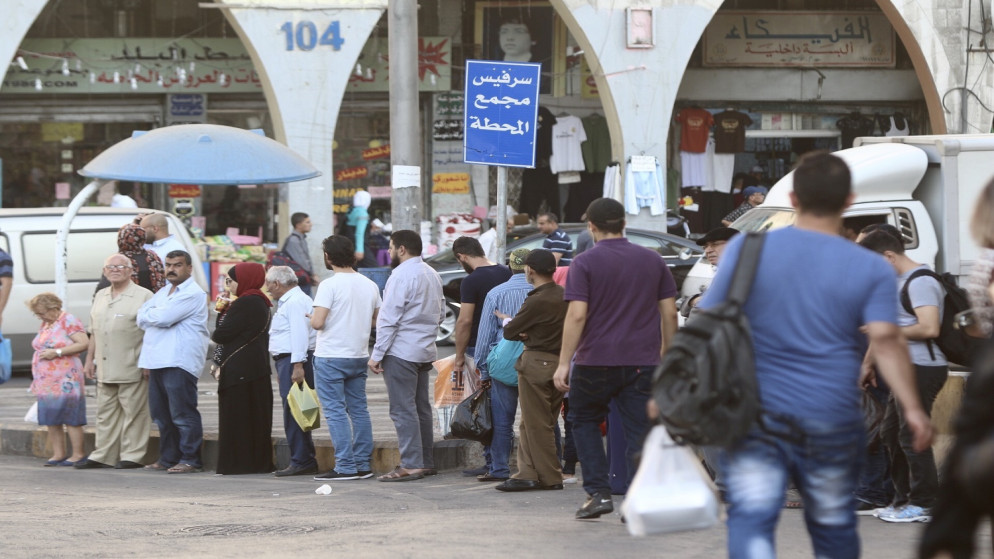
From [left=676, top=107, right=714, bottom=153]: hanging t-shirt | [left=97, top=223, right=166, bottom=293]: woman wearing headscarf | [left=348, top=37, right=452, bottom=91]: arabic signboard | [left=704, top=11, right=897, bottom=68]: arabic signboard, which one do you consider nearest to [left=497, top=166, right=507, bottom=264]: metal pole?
[left=97, top=223, right=166, bottom=293]: woman wearing headscarf

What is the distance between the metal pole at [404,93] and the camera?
1187cm

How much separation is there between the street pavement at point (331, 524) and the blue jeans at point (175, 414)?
61 cm

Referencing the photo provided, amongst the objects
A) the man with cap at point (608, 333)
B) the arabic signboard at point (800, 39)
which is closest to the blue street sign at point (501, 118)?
the man with cap at point (608, 333)

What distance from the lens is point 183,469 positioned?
10.8 meters

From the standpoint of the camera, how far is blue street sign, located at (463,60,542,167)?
11.1 meters

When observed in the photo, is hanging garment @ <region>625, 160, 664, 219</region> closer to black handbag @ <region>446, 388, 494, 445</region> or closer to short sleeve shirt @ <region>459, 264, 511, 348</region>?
short sleeve shirt @ <region>459, 264, 511, 348</region>

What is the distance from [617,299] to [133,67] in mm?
17174

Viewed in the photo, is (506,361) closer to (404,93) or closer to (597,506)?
(597,506)

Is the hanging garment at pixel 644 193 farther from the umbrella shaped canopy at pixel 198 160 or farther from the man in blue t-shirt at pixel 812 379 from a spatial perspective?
the man in blue t-shirt at pixel 812 379

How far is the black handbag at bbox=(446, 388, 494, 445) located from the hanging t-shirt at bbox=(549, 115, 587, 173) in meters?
14.5

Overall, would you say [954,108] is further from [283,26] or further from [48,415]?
[48,415]

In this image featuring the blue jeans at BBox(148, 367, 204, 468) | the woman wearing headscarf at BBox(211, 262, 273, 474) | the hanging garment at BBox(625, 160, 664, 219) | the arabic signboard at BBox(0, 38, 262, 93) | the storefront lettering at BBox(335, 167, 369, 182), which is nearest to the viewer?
the woman wearing headscarf at BBox(211, 262, 273, 474)

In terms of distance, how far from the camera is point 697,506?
4.76m

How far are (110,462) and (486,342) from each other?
344cm
